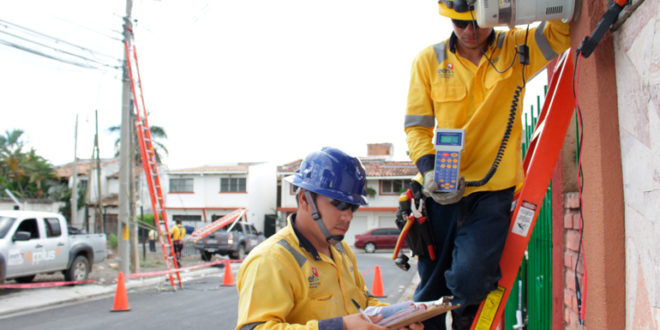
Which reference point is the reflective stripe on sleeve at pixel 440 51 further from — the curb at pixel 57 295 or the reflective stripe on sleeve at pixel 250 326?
the curb at pixel 57 295

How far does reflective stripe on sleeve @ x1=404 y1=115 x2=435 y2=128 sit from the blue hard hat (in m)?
0.51

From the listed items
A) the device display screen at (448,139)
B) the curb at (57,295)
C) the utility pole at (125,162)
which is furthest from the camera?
the utility pole at (125,162)

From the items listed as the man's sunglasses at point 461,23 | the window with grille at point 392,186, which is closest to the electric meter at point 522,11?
the man's sunglasses at point 461,23

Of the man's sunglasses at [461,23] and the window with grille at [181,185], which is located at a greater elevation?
the man's sunglasses at [461,23]

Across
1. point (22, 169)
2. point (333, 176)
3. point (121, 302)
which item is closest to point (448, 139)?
point (333, 176)

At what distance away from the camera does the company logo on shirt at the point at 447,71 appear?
2.91m

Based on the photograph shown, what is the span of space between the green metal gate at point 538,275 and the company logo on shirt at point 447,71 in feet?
5.57

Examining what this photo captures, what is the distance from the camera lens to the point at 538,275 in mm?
4711

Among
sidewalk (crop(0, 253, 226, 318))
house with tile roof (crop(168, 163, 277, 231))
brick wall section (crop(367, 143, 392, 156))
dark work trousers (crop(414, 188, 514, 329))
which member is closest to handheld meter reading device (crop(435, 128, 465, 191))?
dark work trousers (crop(414, 188, 514, 329))

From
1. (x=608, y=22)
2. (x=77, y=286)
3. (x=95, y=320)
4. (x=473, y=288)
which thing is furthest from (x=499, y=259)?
(x=77, y=286)

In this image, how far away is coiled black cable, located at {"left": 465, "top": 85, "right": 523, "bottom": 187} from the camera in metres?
2.74

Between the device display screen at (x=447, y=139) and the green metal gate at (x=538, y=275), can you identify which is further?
the green metal gate at (x=538, y=275)

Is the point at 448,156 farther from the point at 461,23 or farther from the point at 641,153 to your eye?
the point at 641,153

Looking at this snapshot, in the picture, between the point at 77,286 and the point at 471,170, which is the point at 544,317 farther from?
the point at 77,286
